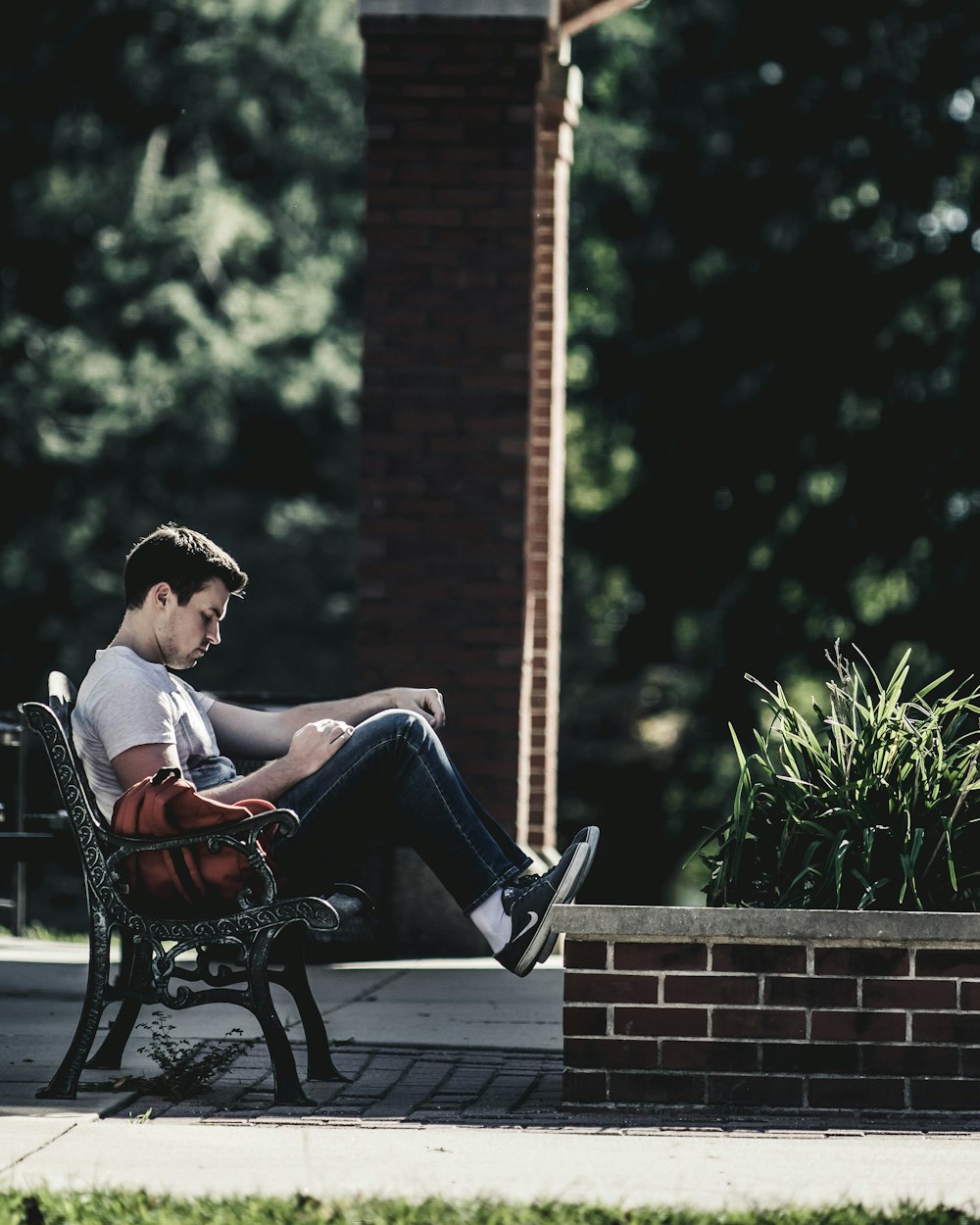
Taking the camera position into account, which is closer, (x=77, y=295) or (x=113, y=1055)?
(x=113, y=1055)

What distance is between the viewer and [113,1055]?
5172mm

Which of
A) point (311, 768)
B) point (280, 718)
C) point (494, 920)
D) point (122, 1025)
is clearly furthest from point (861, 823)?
→ point (122, 1025)

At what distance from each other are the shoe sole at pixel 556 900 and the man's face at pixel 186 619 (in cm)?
102

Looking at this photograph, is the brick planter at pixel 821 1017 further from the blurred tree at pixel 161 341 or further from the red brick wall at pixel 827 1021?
the blurred tree at pixel 161 341

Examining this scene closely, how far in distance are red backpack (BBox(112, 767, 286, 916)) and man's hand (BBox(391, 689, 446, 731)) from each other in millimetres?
664

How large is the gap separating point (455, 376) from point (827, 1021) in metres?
4.04

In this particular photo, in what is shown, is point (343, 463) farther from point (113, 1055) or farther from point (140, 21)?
point (113, 1055)

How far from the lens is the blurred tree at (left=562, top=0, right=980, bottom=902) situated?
68.4 ft

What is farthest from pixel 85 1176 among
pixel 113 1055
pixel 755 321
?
pixel 755 321

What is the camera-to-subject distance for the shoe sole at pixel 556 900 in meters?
4.77

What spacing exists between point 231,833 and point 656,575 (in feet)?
59.7

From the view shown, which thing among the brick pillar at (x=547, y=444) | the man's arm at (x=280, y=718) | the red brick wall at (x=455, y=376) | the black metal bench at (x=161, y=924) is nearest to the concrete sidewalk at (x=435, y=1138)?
the black metal bench at (x=161, y=924)

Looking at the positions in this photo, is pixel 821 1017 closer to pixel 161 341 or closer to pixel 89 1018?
pixel 89 1018

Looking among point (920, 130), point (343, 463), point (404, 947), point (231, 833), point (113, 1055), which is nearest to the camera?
point (231, 833)
